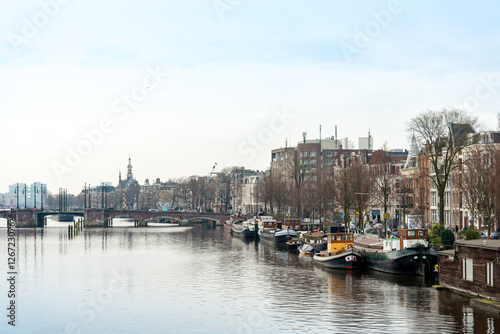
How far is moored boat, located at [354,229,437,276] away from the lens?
6650cm

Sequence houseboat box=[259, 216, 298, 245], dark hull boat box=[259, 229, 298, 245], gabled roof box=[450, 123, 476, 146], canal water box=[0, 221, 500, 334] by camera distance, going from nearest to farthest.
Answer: canal water box=[0, 221, 500, 334] < gabled roof box=[450, 123, 476, 146] < dark hull boat box=[259, 229, 298, 245] < houseboat box=[259, 216, 298, 245]

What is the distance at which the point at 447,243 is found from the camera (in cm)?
6969

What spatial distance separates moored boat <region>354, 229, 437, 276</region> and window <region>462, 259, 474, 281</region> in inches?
498

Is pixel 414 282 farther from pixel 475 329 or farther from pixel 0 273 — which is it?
pixel 0 273

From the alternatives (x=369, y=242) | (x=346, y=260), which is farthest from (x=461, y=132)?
(x=346, y=260)

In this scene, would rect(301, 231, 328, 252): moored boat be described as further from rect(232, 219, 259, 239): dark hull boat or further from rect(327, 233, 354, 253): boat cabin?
rect(232, 219, 259, 239): dark hull boat

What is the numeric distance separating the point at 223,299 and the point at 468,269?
2024 cm

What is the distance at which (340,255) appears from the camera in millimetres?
75750

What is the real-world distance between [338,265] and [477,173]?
22066 millimetres

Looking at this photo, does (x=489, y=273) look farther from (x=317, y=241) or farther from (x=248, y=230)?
(x=248, y=230)

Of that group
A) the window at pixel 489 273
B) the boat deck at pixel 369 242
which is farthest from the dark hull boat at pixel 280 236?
the window at pixel 489 273

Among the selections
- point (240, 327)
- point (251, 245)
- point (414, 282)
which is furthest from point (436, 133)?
point (240, 327)

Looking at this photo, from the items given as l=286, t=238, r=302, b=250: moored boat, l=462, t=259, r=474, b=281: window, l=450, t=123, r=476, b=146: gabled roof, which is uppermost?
l=450, t=123, r=476, b=146: gabled roof

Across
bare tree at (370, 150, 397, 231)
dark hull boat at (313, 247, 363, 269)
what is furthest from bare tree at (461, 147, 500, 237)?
bare tree at (370, 150, 397, 231)
